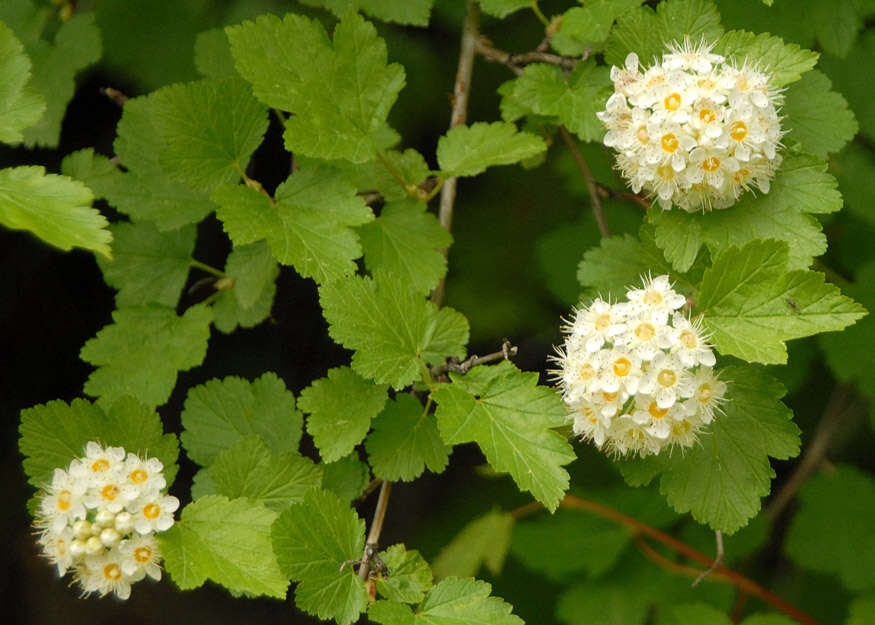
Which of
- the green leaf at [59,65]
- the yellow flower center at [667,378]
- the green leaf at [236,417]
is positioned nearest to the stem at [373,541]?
the green leaf at [236,417]

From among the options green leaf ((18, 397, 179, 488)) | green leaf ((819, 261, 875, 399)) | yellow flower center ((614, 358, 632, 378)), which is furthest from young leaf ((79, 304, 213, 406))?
green leaf ((819, 261, 875, 399))

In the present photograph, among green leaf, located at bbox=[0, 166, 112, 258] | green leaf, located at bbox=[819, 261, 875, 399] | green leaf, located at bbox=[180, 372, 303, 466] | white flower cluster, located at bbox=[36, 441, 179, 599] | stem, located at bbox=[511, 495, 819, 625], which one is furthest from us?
stem, located at bbox=[511, 495, 819, 625]

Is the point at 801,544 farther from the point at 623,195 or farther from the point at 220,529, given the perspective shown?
the point at 220,529

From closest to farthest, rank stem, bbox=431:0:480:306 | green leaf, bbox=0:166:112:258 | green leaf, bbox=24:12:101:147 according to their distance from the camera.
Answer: green leaf, bbox=0:166:112:258, stem, bbox=431:0:480:306, green leaf, bbox=24:12:101:147

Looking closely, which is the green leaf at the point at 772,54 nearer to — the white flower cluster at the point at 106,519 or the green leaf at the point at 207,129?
the green leaf at the point at 207,129

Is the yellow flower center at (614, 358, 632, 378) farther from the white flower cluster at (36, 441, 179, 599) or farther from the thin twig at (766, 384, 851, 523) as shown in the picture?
the thin twig at (766, 384, 851, 523)

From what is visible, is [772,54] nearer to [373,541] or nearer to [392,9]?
[392,9]
